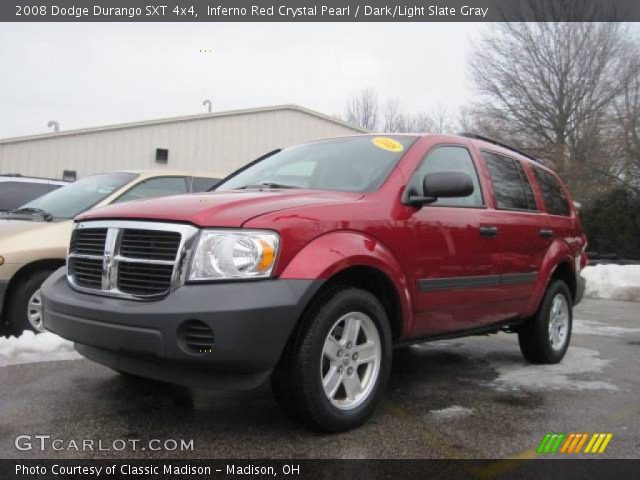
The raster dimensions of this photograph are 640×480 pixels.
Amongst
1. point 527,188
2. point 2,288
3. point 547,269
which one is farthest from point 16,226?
point 547,269

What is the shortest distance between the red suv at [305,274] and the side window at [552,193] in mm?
968

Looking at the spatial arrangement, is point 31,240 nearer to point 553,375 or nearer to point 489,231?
point 489,231

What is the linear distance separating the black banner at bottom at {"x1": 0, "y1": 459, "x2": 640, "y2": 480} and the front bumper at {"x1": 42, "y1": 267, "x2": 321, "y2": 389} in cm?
37

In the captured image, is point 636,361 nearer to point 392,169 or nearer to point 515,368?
point 515,368

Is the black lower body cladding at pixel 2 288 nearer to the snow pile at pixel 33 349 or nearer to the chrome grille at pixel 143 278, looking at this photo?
the snow pile at pixel 33 349

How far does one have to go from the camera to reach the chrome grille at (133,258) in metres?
2.72

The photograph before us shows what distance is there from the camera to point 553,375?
457 centimetres

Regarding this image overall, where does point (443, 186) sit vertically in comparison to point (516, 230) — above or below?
above

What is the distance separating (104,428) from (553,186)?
4477 mm

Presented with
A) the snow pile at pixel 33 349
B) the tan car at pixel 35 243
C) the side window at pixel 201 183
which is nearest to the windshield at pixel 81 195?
the tan car at pixel 35 243

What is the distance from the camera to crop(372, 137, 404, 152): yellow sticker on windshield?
12.5 feet

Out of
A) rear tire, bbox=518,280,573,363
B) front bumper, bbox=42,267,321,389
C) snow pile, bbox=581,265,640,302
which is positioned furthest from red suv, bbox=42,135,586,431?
snow pile, bbox=581,265,640,302

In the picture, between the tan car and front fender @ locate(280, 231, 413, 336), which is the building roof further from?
front fender @ locate(280, 231, 413, 336)

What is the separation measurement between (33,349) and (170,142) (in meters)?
14.7
